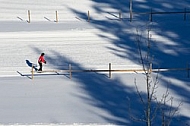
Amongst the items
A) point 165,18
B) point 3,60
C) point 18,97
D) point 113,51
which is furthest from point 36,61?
point 165,18

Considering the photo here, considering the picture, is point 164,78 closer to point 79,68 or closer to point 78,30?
point 79,68

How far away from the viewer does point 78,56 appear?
2914 cm

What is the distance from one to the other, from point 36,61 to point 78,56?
88.0 inches

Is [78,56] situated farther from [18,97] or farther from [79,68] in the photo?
[18,97]

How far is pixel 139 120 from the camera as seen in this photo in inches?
715

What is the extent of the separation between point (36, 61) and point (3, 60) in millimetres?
1795

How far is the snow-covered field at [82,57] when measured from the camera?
2047cm

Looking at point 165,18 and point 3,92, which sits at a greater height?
point 165,18

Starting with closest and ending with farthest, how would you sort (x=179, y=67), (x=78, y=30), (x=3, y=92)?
(x=3, y=92)
(x=179, y=67)
(x=78, y=30)

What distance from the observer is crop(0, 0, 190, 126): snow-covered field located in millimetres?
20469

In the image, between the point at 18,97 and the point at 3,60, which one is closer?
the point at 18,97

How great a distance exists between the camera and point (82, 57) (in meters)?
29.0

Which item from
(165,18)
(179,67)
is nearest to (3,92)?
(179,67)

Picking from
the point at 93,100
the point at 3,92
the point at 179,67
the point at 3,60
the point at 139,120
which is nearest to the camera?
the point at 139,120
